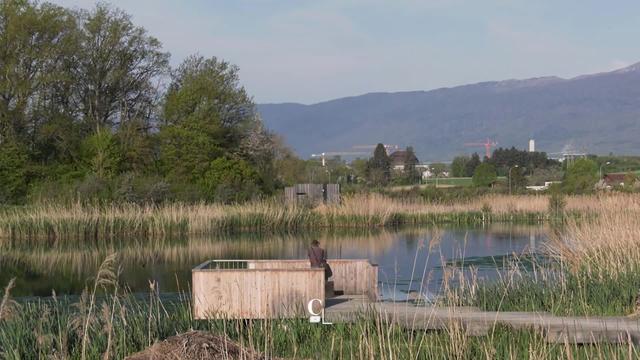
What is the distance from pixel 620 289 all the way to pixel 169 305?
677 centimetres

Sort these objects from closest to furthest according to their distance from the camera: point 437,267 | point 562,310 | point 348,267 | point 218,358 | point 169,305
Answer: point 218,358, point 562,310, point 348,267, point 169,305, point 437,267

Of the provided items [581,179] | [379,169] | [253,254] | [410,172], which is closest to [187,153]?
[253,254]

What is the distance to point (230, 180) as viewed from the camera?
4109 cm

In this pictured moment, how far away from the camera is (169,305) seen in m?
15.1

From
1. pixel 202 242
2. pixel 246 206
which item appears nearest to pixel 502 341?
pixel 202 242

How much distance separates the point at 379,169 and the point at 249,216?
38.3 metres

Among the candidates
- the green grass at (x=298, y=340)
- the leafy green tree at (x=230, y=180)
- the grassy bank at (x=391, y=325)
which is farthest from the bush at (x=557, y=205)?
the green grass at (x=298, y=340)

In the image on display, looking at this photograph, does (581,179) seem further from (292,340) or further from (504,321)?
(292,340)

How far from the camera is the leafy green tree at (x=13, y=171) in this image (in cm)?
3838

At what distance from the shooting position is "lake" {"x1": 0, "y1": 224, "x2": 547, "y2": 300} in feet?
63.4

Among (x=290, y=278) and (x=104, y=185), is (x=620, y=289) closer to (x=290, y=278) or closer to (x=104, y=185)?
(x=290, y=278)

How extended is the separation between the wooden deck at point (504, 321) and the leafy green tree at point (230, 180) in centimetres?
2797

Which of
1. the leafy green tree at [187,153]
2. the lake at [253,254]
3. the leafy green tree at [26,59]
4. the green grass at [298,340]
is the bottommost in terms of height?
the lake at [253,254]

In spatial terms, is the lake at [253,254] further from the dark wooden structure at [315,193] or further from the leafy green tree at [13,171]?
the leafy green tree at [13,171]
